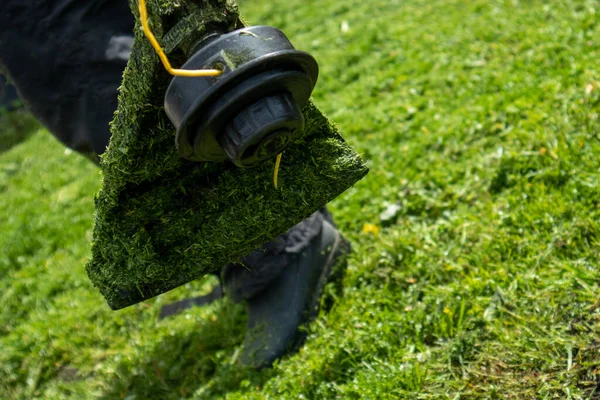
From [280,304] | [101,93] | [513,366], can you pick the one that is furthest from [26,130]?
[513,366]

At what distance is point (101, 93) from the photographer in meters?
2.42

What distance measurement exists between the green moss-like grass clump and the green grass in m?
0.68

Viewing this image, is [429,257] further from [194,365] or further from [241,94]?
[241,94]

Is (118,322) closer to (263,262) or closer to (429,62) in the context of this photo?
(263,262)

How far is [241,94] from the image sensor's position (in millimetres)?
1479

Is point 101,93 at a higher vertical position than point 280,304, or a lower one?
higher

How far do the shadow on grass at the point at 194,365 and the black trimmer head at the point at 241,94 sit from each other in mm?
1218

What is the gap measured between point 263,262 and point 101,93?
1075mm

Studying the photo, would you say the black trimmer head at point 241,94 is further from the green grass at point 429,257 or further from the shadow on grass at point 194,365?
the shadow on grass at point 194,365

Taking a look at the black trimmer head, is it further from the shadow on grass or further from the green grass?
the shadow on grass

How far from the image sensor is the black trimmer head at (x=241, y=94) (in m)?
1.48

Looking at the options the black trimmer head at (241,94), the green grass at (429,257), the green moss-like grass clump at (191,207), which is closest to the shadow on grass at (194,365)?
the green grass at (429,257)

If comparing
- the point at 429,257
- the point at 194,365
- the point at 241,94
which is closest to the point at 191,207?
the point at 241,94

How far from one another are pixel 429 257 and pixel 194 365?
127 cm
